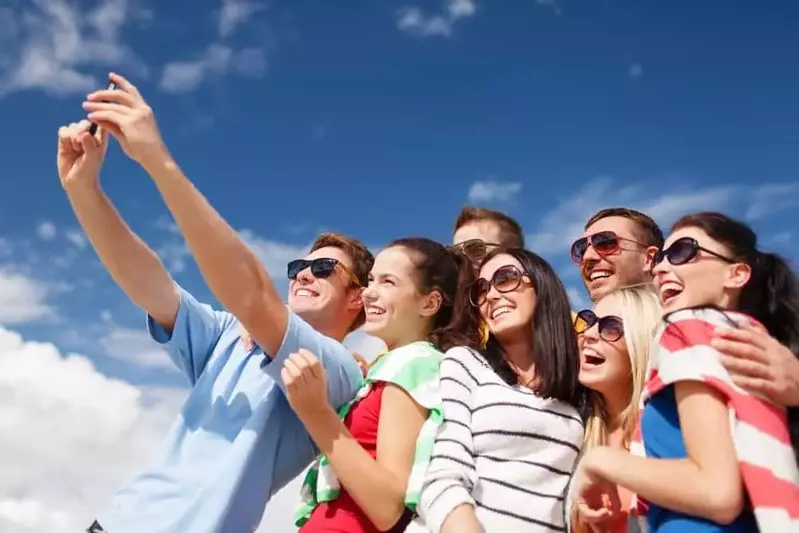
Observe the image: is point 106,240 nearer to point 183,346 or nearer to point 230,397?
point 183,346

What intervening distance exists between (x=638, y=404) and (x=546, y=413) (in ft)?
1.97

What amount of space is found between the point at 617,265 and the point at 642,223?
56 centimetres

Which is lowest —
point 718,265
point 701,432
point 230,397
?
point 701,432

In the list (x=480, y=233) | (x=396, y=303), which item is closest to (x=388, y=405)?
(x=396, y=303)

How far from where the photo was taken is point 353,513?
191 inches

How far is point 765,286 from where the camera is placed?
4.40 m

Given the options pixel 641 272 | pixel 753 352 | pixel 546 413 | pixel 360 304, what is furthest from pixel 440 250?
pixel 753 352

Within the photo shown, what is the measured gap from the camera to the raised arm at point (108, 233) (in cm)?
517

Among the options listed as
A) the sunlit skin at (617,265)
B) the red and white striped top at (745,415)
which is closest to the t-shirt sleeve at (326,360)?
the red and white striped top at (745,415)

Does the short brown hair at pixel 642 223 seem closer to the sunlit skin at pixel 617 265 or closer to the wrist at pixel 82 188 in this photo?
the sunlit skin at pixel 617 265

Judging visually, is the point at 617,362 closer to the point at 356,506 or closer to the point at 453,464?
the point at 453,464

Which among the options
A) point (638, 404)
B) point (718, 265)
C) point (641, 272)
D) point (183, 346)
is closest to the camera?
point (718, 265)

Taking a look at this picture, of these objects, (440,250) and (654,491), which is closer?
(654,491)

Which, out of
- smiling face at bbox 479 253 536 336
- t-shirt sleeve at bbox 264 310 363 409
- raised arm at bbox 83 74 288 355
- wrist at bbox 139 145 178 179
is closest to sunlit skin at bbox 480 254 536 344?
smiling face at bbox 479 253 536 336
